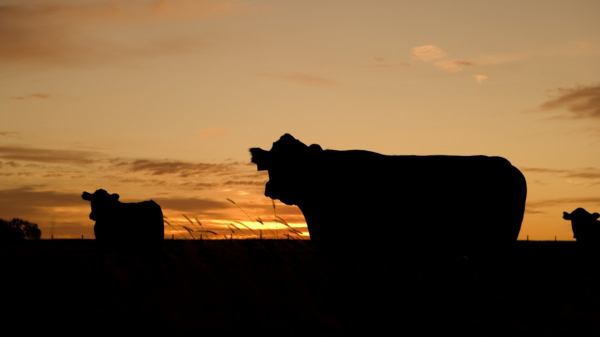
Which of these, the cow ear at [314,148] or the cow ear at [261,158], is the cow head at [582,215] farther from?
the cow ear at [261,158]

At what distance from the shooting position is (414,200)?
32.1 ft

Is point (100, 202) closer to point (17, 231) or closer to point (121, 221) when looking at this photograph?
point (121, 221)

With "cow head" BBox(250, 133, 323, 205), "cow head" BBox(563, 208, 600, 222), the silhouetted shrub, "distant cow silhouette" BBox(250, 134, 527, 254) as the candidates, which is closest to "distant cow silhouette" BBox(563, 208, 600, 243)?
"cow head" BBox(563, 208, 600, 222)

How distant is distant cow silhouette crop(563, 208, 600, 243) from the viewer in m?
22.0

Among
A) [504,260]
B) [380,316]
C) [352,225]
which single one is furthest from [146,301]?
[504,260]

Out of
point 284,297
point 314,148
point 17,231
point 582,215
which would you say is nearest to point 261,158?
point 314,148

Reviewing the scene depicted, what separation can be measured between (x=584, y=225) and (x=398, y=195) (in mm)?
15605

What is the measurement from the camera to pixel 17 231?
60812 mm

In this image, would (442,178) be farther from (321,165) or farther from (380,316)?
(380,316)

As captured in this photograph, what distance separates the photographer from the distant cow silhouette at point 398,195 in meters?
9.65

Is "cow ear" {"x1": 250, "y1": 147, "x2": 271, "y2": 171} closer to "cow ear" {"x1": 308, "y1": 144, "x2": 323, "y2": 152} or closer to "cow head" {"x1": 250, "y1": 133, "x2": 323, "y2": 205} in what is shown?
"cow head" {"x1": 250, "y1": 133, "x2": 323, "y2": 205}

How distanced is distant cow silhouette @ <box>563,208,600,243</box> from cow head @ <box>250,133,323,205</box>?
15.9 metres

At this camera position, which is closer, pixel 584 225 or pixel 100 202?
pixel 584 225

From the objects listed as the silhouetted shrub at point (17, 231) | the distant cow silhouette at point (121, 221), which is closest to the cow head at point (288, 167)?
the distant cow silhouette at point (121, 221)
